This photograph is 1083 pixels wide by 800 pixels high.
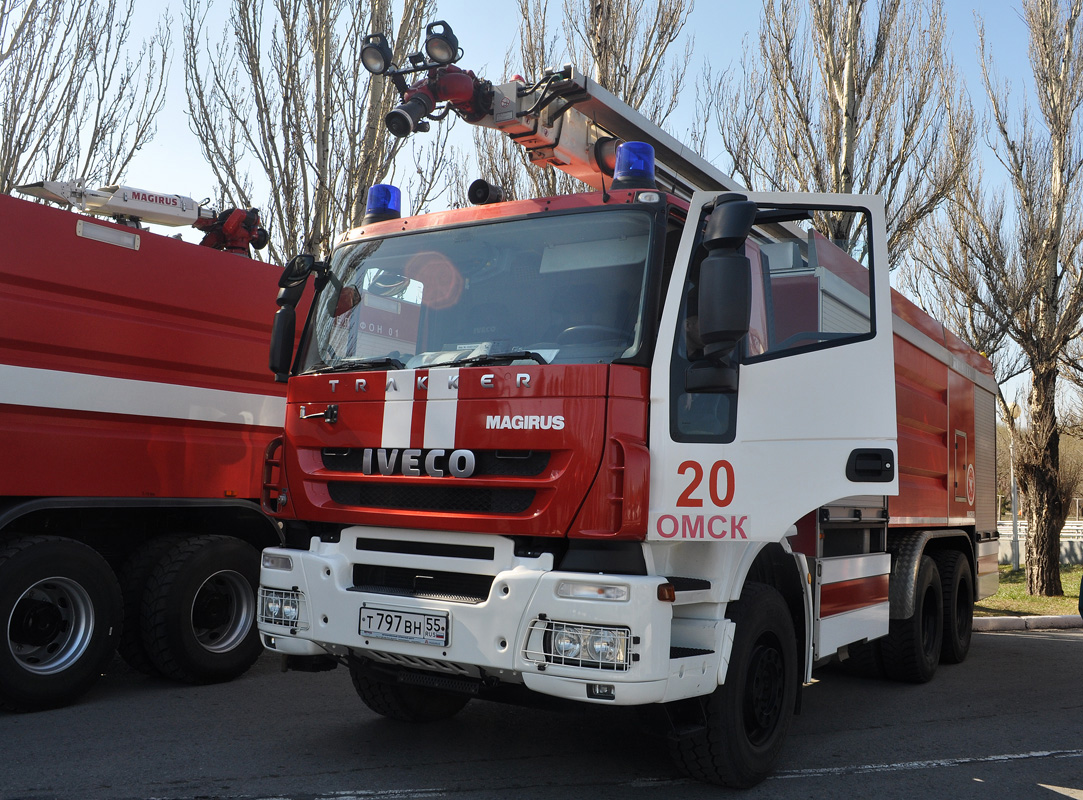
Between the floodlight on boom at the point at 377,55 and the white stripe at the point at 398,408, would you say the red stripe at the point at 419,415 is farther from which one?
the floodlight on boom at the point at 377,55

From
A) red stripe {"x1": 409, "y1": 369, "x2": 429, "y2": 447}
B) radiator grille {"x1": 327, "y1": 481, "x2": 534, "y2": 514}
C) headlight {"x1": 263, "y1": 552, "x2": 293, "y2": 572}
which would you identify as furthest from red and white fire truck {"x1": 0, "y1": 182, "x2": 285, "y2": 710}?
red stripe {"x1": 409, "y1": 369, "x2": 429, "y2": 447}

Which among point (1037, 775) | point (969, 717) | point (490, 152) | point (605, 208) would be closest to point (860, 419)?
point (605, 208)

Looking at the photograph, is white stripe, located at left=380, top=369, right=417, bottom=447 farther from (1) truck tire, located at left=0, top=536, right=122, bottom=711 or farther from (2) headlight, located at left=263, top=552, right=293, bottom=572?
(1) truck tire, located at left=0, top=536, right=122, bottom=711

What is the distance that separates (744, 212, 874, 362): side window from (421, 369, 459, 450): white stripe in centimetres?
136

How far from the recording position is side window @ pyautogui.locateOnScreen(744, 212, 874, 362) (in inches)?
172

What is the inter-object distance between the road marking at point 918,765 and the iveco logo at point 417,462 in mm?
2101

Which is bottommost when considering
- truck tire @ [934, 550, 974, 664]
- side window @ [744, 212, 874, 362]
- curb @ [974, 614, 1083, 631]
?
curb @ [974, 614, 1083, 631]

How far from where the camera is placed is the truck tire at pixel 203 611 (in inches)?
232

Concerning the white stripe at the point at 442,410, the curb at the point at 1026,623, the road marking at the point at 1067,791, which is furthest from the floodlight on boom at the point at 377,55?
the curb at the point at 1026,623

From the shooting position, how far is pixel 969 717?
593cm

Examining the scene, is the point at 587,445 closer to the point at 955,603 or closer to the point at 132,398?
the point at 132,398

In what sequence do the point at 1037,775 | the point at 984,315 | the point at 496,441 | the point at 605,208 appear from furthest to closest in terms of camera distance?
1. the point at 984,315
2. the point at 1037,775
3. the point at 605,208
4. the point at 496,441

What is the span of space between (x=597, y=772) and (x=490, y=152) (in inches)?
415

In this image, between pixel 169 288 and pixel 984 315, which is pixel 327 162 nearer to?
pixel 169 288
